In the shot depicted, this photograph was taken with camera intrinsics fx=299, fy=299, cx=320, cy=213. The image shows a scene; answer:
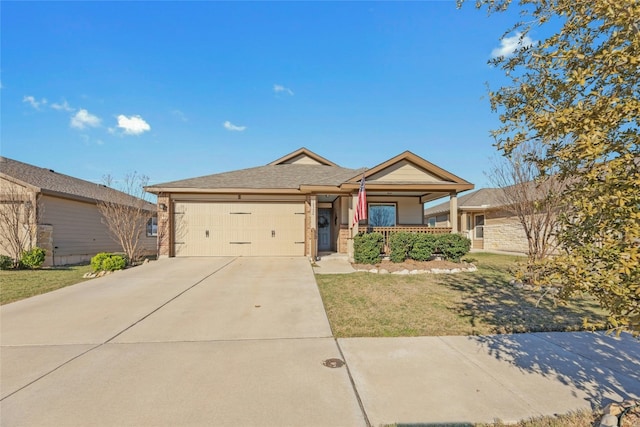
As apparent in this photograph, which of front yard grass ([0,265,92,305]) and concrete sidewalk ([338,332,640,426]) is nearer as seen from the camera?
concrete sidewalk ([338,332,640,426])

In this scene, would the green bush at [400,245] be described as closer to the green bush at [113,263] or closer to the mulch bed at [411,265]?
the mulch bed at [411,265]

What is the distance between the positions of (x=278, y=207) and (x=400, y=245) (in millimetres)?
5670

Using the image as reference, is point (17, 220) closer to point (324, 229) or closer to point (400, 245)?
point (324, 229)

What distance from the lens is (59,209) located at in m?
13.0

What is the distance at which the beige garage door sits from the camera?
1312 centimetres

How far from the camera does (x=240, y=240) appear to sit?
13219 mm

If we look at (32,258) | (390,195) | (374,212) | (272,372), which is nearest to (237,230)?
(374,212)

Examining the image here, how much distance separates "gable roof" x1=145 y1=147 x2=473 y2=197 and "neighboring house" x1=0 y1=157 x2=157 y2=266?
11.8 ft

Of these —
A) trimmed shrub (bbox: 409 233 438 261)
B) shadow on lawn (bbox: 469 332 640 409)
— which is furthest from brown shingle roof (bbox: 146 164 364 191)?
shadow on lawn (bbox: 469 332 640 409)

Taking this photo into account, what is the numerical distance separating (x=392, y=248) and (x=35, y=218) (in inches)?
542

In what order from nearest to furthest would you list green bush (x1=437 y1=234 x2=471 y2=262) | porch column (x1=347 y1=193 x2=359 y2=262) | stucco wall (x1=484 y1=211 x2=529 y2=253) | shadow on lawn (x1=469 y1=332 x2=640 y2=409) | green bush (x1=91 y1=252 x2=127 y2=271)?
shadow on lawn (x1=469 y1=332 x2=640 y2=409) → green bush (x1=91 y1=252 x2=127 y2=271) → green bush (x1=437 y1=234 x2=471 y2=262) → porch column (x1=347 y1=193 x2=359 y2=262) → stucco wall (x1=484 y1=211 x2=529 y2=253)

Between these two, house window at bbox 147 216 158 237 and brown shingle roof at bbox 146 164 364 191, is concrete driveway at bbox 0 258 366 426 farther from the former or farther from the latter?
house window at bbox 147 216 158 237

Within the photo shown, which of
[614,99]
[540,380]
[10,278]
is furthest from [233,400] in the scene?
[10,278]

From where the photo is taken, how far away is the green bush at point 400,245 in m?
10.7
